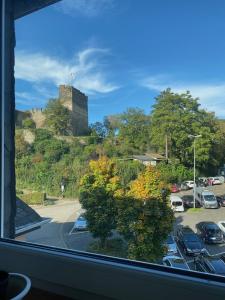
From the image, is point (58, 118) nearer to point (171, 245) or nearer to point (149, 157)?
point (149, 157)

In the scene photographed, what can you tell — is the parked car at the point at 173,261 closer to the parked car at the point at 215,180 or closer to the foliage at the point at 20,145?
the parked car at the point at 215,180

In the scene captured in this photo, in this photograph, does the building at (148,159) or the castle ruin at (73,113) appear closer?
the building at (148,159)

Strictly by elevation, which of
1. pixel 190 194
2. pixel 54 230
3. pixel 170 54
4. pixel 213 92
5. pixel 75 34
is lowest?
pixel 54 230

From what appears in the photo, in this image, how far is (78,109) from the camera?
1.41 m

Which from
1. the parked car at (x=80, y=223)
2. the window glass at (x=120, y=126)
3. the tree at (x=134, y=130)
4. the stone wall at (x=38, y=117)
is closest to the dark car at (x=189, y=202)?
the window glass at (x=120, y=126)

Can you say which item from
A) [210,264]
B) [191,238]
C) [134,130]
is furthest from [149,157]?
[210,264]

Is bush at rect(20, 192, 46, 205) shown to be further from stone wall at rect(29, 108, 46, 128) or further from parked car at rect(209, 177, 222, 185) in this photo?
parked car at rect(209, 177, 222, 185)

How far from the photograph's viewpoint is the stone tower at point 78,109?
139 cm

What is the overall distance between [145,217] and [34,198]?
0.53 metres

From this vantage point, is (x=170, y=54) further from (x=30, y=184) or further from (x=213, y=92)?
(x=30, y=184)

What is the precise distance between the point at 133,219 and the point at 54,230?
331 mm

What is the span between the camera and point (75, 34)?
5.06ft

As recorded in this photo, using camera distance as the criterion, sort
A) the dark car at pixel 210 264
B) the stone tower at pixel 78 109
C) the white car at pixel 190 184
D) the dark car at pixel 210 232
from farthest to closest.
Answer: the stone tower at pixel 78 109 < the white car at pixel 190 184 < the dark car at pixel 210 232 < the dark car at pixel 210 264

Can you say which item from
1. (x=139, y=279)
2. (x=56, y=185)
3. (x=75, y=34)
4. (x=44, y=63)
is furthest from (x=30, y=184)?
(x=139, y=279)
